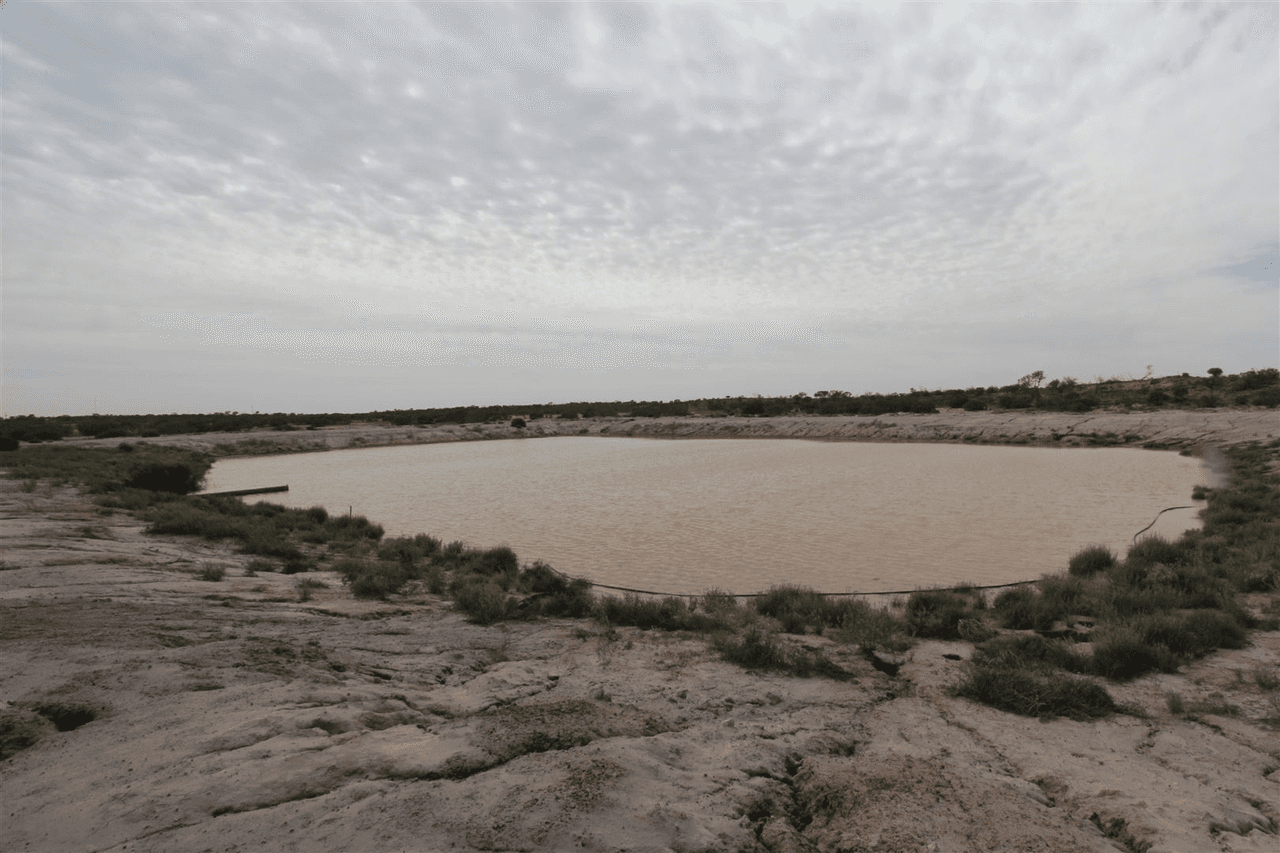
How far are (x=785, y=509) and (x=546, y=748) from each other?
40.4ft

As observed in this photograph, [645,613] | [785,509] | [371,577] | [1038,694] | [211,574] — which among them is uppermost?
[211,574]

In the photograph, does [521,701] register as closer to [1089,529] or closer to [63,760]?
[63,760]

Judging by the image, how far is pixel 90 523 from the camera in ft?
34.9

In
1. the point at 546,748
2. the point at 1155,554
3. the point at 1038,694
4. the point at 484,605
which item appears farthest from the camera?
the point at 1155,554

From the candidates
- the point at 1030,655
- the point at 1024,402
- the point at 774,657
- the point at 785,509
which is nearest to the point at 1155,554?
the point at 1030,655

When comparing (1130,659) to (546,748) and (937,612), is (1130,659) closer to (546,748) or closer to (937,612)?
(937,612)

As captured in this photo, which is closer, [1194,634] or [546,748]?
[546,748]

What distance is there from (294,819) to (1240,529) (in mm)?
→ 14472

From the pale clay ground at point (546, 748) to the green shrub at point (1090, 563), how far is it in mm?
2933

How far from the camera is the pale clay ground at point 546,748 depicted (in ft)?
9.90

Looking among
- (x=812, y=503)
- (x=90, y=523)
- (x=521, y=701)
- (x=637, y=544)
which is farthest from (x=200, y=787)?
(x=812, y=503)

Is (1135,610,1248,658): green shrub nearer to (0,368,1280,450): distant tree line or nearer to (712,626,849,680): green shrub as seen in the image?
(712,626,849,680): green shrub

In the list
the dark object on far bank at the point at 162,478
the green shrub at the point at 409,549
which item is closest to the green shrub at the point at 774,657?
the green shrub at the point at 409,549

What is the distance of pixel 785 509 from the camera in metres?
15.4
